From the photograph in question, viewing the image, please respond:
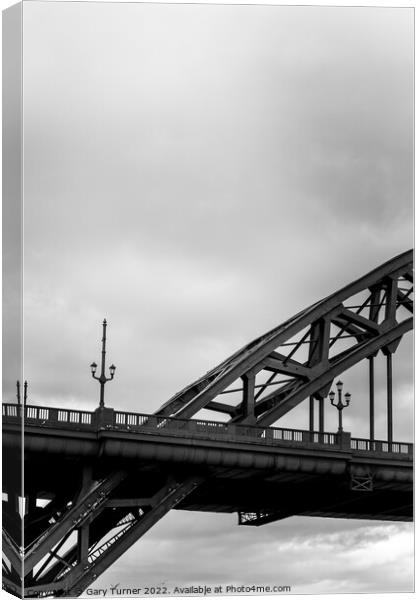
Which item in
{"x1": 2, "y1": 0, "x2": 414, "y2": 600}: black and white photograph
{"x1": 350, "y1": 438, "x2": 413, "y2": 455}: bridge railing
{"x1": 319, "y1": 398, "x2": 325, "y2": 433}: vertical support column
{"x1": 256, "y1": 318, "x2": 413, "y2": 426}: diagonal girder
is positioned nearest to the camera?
{"x1": 2, "y1": 0, "x2": 414, "y2": 600}: black and white photograph

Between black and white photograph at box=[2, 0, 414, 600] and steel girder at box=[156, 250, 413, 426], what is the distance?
34 centimetres

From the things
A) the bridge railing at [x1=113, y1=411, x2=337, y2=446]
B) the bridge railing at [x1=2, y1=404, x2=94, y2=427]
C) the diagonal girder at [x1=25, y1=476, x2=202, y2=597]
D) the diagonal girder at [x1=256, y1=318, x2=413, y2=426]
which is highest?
the diagonal girder at [x1=256, y1=318, x2=413, y2=426]

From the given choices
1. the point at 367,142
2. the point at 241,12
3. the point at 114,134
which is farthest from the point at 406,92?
the point at 114,134

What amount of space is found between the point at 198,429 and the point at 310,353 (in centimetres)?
871

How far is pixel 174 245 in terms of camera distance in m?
36.8

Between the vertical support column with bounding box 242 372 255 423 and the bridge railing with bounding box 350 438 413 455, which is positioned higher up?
the vertical support column with bounding box 242 372 255 423

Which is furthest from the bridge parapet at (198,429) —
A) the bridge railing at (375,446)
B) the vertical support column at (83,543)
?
the vertical support column at (83,543)

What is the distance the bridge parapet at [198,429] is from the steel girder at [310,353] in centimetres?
125

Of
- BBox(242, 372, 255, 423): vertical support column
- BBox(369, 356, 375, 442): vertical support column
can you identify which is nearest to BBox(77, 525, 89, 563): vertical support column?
BBox(242, 372, 255, 423): vertical support column

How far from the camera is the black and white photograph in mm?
32500

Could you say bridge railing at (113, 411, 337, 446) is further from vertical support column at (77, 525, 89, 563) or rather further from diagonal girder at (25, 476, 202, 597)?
vertical support column at (77, 525, 89, 563)

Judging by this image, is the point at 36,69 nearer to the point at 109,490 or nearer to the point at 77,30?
the point at 77,30

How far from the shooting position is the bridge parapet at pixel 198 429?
40.2 metres

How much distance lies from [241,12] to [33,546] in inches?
705
